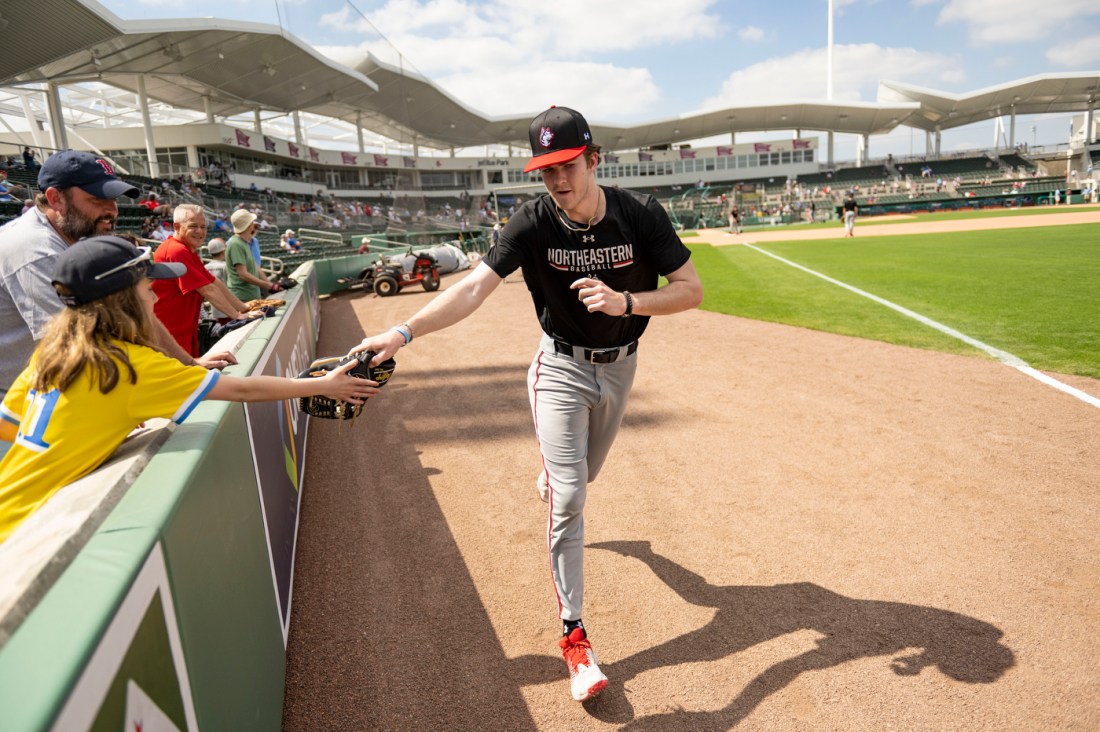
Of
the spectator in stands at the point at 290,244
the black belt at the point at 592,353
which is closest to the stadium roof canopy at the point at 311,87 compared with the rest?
the spectator in stands at the point at 290,244

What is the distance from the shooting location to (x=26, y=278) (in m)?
2.90

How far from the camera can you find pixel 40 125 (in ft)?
146

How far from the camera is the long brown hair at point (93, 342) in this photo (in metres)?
2.08

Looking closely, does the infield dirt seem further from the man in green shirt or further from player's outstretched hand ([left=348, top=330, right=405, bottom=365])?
the man in green shirt

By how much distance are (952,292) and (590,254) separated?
10919 millimetres

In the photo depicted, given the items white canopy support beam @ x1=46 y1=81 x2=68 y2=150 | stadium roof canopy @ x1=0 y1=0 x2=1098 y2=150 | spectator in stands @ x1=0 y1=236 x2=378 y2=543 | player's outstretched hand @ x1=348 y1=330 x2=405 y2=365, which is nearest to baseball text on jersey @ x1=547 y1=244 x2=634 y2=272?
player's outstretched hand @ x1=348 y1=330 x2=405 y2=365

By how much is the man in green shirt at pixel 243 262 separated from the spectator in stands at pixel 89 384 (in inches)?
227

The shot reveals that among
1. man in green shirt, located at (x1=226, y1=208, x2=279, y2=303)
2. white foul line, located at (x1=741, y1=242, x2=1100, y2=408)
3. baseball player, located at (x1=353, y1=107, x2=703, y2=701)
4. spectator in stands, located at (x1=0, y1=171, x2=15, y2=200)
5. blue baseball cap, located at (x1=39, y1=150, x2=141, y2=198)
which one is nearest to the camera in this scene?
baseball player, located at (x1=353, y1=107, x2=703, y2=701)

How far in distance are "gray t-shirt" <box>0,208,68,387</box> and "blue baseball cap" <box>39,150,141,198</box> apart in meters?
0.22

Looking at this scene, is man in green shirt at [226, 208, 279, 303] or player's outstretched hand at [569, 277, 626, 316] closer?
player's outstretched hand at [569, 277, 626, 316]

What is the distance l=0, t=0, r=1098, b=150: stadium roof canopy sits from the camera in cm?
2583

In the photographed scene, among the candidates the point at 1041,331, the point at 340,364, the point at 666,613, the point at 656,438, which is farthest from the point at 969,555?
the point at 1041,331

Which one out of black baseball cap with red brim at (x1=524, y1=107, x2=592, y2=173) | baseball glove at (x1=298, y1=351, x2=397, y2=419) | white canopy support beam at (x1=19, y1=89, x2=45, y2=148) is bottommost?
baseball glove at (x1=298, y1=351, x2=397, y2=419)

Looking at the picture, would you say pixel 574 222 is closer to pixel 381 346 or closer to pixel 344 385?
pixel 381 346
